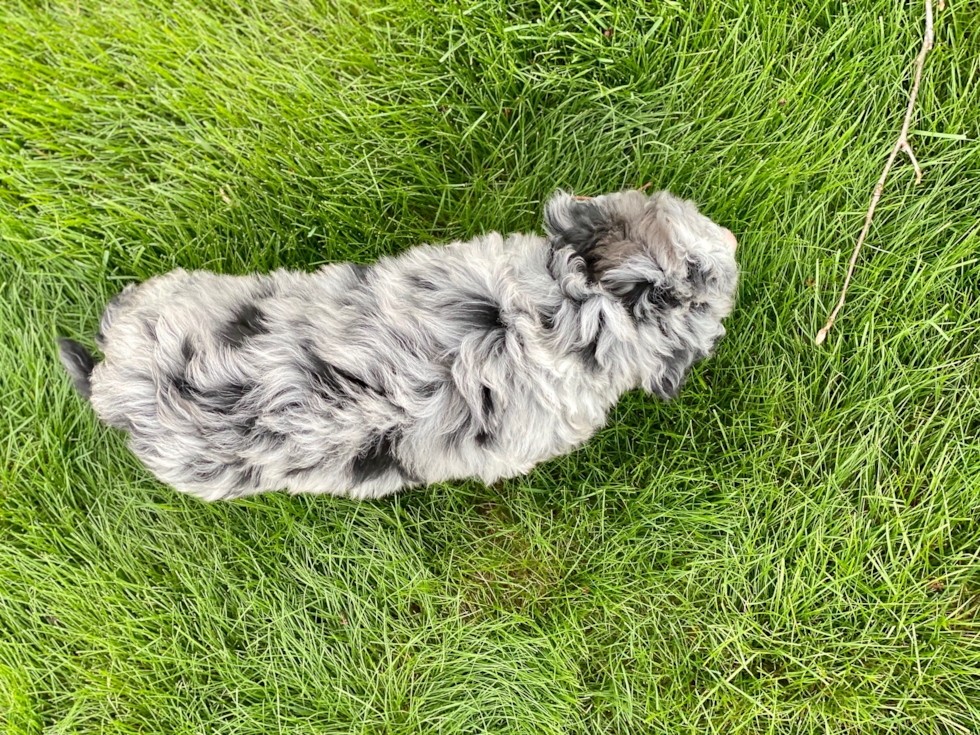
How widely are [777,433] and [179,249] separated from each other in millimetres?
2949

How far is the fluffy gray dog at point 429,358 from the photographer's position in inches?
82.0

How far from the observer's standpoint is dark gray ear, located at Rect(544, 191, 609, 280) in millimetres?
2217

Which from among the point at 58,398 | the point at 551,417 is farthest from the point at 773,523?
the point at 58,398

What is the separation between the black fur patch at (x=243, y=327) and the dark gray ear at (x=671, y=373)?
140 cm

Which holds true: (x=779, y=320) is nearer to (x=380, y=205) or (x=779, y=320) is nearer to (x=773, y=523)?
(x=773, y=523)

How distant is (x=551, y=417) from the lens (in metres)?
2.15

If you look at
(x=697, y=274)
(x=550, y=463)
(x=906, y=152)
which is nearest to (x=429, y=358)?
(x=697, y=274)

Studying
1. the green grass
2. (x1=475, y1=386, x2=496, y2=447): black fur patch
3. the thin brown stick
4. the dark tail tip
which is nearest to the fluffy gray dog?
(x1=475, y1=386, x2=496, y2=447): black fur patch

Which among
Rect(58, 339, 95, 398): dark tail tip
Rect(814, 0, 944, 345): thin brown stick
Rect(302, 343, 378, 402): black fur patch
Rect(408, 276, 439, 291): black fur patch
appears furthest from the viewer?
Rect(814, 0, 944, 345): thin brown stick

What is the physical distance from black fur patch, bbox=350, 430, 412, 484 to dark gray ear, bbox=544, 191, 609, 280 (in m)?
0.92

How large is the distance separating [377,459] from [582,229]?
111 centimetres

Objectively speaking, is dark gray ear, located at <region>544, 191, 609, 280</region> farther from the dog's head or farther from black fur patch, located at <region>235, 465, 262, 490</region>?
black fur patch, located at <region>235, 465, 262, 490</region>

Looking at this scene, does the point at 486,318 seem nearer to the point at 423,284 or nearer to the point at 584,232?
the point at 423,284

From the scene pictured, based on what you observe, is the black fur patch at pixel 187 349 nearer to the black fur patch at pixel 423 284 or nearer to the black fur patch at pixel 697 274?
the black fur patch at pixel 423 284
